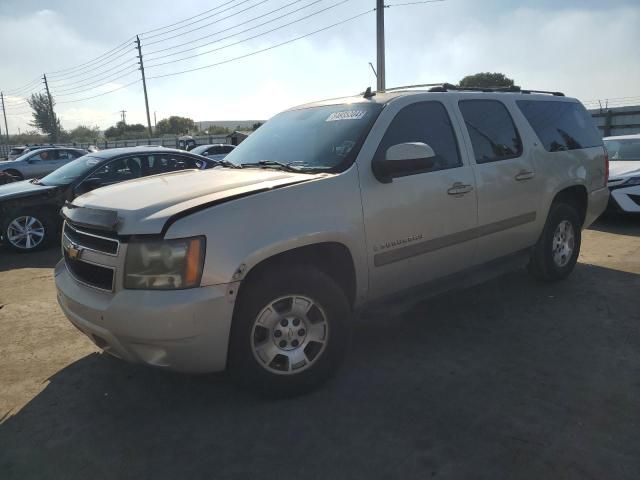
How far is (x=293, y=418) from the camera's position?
9.63ft

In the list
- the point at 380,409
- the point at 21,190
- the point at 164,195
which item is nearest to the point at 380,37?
the point at 21,190

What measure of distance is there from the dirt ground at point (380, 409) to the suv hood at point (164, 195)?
3.79 ft

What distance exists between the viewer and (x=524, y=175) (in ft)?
14.9

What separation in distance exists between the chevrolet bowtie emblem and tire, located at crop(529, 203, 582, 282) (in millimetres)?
4115

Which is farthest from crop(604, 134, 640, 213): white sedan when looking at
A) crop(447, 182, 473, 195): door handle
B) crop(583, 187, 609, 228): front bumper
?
crop(447, 182, 473, 195): door handle

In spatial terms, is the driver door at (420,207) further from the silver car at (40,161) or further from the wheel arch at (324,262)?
the silver car at (40,161)

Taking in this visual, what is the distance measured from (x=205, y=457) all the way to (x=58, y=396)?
1.32m

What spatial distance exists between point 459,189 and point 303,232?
1.52 meters

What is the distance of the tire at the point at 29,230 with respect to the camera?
769cm

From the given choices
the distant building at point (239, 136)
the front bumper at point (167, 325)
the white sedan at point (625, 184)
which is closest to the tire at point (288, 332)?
the front bumper at point (167, 325)

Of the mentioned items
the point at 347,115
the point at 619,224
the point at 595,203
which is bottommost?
the point at 619,224

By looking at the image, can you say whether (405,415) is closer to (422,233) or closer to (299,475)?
(299,475)

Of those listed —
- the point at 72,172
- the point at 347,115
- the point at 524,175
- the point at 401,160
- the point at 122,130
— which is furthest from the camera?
the point at 122,130

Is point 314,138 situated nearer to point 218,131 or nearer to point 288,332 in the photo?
point 288,332
